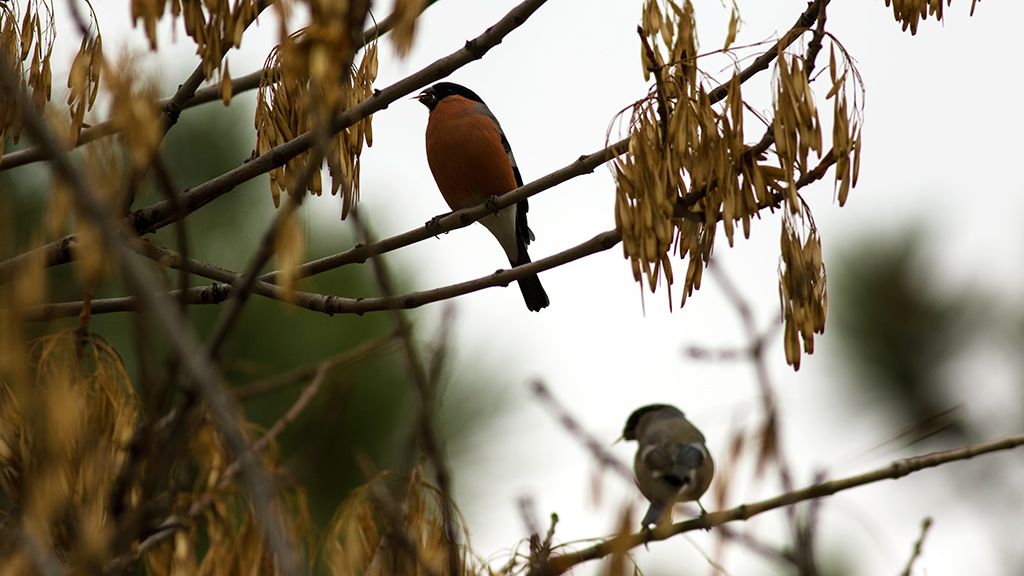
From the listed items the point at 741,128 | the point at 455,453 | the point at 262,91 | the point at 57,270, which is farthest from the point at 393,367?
the point at 741,128

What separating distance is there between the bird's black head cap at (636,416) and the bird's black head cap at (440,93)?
5.09ft

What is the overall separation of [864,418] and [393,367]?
3.70m

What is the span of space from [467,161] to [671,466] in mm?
1339

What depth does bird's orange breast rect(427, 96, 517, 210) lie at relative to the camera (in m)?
3.97

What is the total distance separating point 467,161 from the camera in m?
3.97

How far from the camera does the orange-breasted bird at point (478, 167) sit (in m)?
3.98

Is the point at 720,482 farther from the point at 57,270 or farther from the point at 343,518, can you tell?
the point at 57,270

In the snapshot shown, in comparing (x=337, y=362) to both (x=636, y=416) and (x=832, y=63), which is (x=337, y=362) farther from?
(x=636, y=416)

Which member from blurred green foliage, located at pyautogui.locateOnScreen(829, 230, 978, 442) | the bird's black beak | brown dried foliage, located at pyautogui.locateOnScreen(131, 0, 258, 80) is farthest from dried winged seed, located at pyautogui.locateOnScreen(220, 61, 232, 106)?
blurred green foliage, located at pyautogui.locateOnScreen(829, 230, 978, 442)

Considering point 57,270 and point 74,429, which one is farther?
point 57,270

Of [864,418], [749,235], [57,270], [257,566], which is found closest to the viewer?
[749,235]

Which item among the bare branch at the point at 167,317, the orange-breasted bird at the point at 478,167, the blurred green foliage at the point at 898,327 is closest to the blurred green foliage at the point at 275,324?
the orange-breasted bird at the point at 478,167

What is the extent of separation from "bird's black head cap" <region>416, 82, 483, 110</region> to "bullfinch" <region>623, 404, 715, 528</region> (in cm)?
161

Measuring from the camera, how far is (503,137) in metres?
4.31
